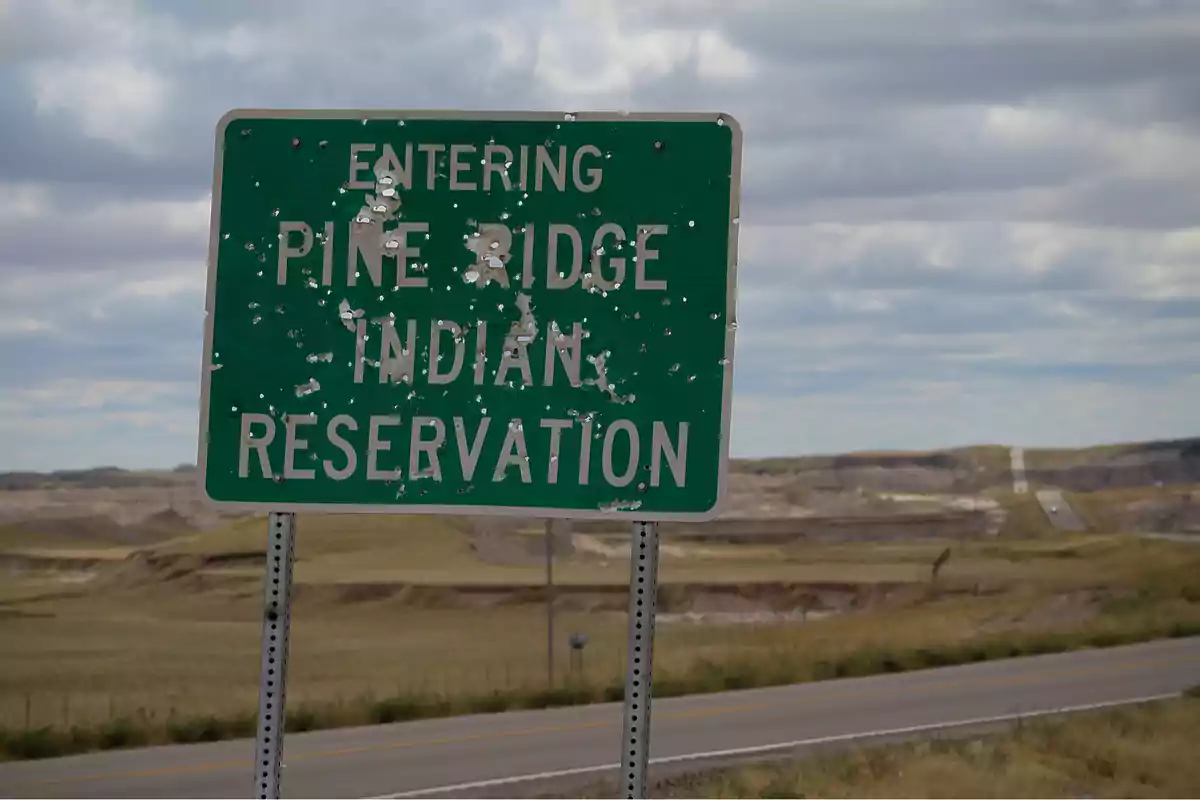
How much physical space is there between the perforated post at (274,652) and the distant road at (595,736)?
661 centimetres

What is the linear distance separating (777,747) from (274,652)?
8.07 meters

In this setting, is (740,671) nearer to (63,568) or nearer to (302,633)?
(302,633)

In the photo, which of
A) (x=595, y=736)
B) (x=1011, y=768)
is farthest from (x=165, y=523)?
(x=1011, y=768)

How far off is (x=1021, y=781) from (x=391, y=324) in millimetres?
7033

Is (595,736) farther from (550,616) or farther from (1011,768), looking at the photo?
(1011,768)

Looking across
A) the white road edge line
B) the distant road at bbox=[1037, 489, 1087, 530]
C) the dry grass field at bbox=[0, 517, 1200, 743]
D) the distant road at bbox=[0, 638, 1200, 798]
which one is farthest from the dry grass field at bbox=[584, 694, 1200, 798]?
the distant road at bbox=[1037, 489, 1087, 530]

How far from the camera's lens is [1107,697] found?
10.8 meters

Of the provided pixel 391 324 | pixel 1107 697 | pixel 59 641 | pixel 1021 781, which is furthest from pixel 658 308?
pixel 59 641

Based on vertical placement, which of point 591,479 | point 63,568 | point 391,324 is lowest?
point 63,568

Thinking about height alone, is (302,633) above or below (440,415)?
below

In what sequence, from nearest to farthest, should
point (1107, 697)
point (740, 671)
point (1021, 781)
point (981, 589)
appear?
point (1021, 781) < point (1107, 697) < point (981, 589) < point (740, 671)

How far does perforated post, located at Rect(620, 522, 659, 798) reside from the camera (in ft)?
8.40

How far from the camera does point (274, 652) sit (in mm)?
2688

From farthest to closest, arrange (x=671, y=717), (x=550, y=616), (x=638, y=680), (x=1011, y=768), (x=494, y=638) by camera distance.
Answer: (x=550, y=616)
(x=494, y=638)
(x=671, y=717)
(x=1011, y=768)
(x=638, y=680)
